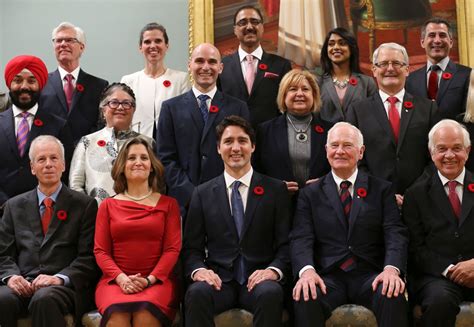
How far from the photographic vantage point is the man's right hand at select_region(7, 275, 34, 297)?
488 centimetres

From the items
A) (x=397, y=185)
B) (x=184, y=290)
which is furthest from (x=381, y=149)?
(x=184, y=290)

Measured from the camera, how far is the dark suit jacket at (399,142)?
5465mm

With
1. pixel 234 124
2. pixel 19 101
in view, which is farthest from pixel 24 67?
pixel 234 124

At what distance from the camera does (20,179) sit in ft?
18.7

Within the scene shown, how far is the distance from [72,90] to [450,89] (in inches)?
116

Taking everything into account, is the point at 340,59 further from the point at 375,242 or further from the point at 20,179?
the point at 20,179

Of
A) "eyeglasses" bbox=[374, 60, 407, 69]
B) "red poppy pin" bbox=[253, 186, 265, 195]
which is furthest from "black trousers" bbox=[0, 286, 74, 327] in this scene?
"eyeglasses" bbox=[374, 60, 407, 69]

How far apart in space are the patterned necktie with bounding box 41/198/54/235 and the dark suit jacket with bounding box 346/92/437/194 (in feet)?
7.03

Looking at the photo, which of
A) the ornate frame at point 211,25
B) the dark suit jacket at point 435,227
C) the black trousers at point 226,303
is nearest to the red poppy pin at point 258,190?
the black trousers at point 226,303

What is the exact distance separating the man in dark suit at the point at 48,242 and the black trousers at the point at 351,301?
1.41 metres

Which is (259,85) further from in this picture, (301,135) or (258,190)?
(258,190)

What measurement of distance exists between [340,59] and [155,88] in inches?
58.5

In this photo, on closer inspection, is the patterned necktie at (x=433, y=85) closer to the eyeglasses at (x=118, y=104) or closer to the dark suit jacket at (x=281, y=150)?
the dark suit jacket at (x=281, y=150)

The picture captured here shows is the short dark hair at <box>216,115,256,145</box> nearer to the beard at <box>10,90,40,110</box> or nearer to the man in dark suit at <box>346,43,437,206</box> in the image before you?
the man in dark suit at <box>346,43,437,206</box>
